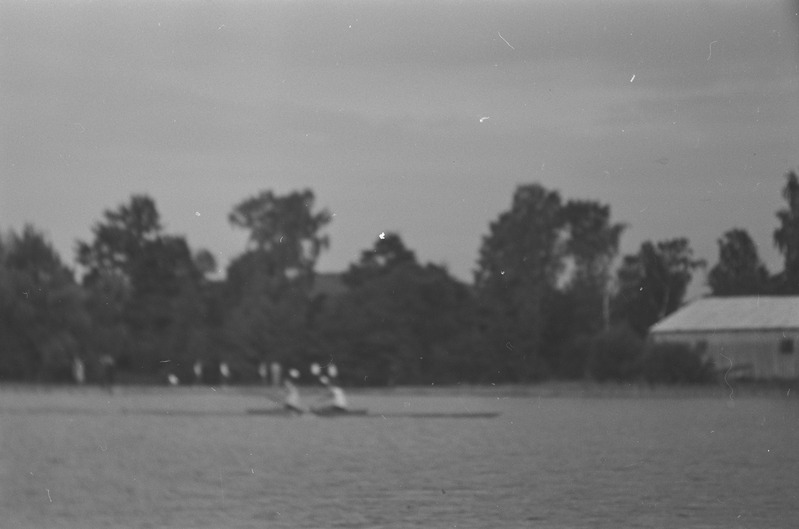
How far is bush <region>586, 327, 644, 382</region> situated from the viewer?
126ft

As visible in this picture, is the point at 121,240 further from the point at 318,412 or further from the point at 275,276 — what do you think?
the point at 318,412

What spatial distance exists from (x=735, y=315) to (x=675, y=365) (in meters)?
5.78

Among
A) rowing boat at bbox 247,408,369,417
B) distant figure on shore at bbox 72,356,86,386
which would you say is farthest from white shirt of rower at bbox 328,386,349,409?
distant figure on shore at bbox 72,356,86,386

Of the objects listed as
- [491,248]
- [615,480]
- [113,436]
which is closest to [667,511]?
[615,480]

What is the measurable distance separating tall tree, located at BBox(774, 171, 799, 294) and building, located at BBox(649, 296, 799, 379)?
15.4 inches

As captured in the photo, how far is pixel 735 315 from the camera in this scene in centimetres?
3503

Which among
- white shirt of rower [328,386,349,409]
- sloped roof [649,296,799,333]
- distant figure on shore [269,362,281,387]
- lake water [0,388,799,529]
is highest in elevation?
sloped roof [649,296,799,333]

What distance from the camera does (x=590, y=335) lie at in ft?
130

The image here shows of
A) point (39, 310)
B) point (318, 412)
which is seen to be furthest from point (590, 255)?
point (39, 310)

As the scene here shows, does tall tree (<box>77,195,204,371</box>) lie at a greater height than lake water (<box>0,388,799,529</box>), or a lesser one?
greater

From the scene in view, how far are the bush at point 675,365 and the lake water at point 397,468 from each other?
5.18ft

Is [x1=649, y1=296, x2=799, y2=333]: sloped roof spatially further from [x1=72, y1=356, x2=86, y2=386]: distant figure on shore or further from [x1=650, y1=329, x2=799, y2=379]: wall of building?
[x1=72, y1=356, x2=86, y2=386]: distant figure on shore

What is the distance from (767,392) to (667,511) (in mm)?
25232

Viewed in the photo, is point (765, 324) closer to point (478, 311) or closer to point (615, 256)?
point (615, 256)
